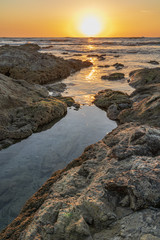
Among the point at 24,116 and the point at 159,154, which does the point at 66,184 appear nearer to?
the point at 159,154

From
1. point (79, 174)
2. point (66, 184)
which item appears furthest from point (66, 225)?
point (79, 174)

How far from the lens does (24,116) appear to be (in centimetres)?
782

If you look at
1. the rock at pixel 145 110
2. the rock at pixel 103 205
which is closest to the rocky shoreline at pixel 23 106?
the rock at pixel 145 110

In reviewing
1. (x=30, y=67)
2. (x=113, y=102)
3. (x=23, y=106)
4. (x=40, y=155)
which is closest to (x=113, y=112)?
(x=113, y=102)

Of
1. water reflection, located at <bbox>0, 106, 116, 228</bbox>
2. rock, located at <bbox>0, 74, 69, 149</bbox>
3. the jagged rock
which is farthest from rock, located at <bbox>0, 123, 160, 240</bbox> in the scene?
the jagged rock

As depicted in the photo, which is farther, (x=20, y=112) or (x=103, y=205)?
(x=20, y=112)

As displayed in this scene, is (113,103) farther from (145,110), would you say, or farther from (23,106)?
(23,106)

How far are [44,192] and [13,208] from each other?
0.79 m

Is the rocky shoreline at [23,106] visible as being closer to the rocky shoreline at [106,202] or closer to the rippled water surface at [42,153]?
the rippled water surface at [42,153]

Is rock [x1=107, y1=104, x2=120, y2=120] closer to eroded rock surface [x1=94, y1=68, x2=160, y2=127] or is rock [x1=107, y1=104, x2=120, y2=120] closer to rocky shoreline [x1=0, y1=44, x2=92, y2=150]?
eroded rock surface [x1=94, y1=68, x2=160, y2=127]

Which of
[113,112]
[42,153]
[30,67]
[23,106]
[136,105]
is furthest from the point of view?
[30,67]

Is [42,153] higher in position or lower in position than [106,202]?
lower

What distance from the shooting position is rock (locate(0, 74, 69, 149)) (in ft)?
22.5

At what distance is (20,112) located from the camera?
811 cm
